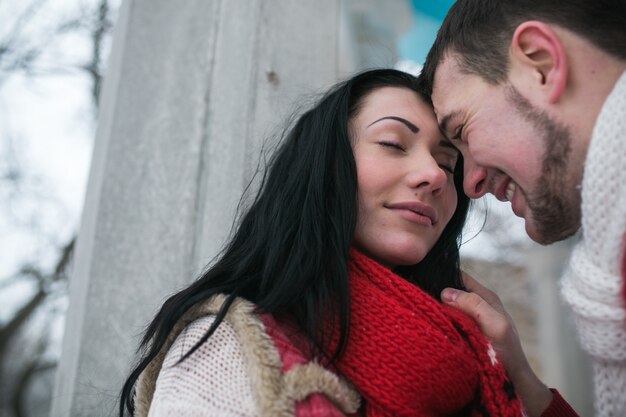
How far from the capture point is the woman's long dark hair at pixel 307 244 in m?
1.46

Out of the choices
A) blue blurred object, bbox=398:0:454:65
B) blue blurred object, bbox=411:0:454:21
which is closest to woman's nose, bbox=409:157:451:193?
blue blurred object, bbox=398:0:454:65

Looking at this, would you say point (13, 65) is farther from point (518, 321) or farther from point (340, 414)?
point (518, 321)

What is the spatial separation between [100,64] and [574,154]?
3730 mm

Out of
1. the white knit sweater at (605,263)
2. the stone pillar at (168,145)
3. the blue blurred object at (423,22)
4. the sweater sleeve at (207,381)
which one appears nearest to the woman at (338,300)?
the sweater sleeve at (207,381)

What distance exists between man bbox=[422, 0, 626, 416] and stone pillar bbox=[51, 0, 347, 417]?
0.89 metres

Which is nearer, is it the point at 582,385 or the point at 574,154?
the point at 574,154

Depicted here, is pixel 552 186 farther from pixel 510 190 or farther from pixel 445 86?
pixel 445 86

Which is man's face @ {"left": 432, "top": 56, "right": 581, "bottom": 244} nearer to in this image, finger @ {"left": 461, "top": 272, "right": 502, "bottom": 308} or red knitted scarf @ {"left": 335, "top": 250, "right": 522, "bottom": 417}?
finger @ {"left": 461, "top": 272, "right": 502, "bottom": 308}

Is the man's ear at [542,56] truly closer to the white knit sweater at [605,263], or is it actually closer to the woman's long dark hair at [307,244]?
the white knit sweater at [605,263]

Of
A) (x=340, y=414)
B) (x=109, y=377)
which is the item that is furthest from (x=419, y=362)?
(x=109, y=377)

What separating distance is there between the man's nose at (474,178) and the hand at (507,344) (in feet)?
1.01

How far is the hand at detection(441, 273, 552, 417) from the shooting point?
1.62m

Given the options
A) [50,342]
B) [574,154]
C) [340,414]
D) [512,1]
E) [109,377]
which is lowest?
[50,342]

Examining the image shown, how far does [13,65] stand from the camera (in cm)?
436
